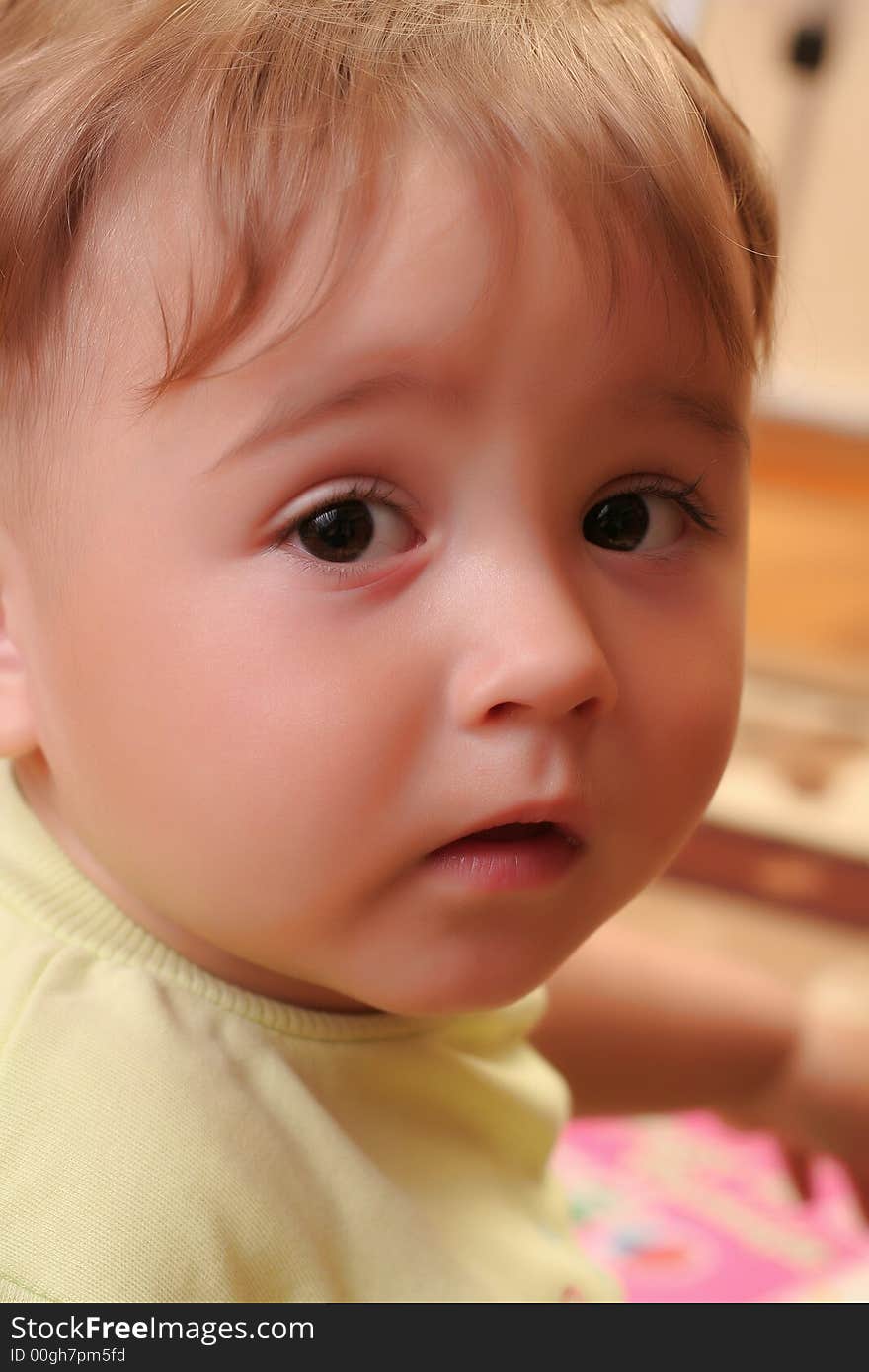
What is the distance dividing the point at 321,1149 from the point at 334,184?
34 centimetres

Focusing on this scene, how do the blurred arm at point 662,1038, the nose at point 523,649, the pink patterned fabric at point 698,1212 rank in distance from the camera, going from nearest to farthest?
the nose at point 523,649 → the blurred arm at point 662,1038 → the pink patterned fabric at point 698,1212

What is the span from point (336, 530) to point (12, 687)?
0.49 feet

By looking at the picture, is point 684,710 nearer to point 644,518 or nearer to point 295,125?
point 644,518

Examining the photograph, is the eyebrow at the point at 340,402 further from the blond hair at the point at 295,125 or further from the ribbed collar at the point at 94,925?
the ribbed collar at the point at 94,925

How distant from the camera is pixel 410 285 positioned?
1.50ft

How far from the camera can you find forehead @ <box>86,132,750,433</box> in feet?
1.49

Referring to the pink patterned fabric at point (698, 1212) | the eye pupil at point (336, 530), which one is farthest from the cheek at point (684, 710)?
the pink patterned fabric at point (698, 1212)

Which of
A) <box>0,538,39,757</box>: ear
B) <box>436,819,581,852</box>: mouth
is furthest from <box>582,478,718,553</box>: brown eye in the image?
<box>0,538,39,757</box>: ear

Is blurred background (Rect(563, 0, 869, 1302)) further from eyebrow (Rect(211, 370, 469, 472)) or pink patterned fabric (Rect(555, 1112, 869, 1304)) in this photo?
eyebrow (Rect(211, 370, 469, 472))

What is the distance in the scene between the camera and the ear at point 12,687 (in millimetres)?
540

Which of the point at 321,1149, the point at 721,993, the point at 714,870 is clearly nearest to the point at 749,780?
the point at 714,870

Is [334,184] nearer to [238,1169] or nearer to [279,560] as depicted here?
[279,560]

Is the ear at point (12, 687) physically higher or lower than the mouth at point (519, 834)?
higher

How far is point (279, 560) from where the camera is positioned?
477 mm
